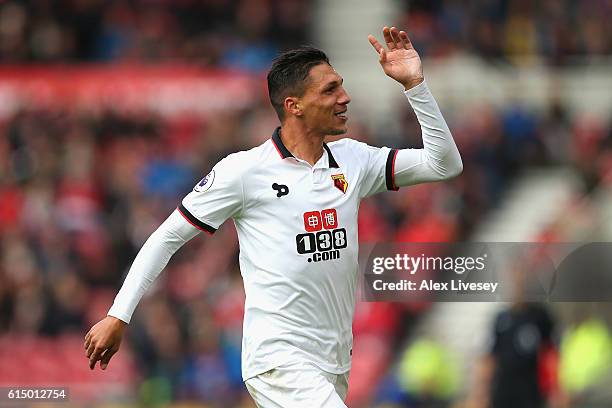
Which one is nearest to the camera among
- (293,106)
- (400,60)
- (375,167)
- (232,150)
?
(400,60)

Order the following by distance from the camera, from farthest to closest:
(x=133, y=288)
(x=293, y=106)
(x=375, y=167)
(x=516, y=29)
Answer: (x=516, y=29) < (x=375, y=167) < (x=293, y=106) < (x=133, y=288)

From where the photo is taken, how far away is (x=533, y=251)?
779 cm

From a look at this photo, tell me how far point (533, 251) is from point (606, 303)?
2.73 ft

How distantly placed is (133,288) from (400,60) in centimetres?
160

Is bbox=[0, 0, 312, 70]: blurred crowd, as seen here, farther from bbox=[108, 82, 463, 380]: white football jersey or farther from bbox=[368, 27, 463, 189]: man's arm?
bbox=[108, 82, 463, 380]: white football jersey

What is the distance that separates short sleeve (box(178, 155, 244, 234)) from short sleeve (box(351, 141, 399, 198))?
2.12 ft

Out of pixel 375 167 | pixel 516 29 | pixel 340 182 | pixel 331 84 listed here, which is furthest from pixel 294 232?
pixel 516 29

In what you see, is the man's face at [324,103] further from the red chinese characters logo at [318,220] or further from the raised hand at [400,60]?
the red chinese characters logo at [318,220]

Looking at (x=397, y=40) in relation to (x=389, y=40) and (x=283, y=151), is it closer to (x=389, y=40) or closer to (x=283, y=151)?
(x=389, y=40)

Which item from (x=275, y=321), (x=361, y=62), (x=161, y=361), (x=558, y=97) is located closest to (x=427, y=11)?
(x=361, y=62)

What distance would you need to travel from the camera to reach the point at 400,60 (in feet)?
20.1

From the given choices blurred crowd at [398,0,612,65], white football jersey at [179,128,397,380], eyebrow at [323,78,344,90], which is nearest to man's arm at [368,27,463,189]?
eyebrow at [323,78,344,90]

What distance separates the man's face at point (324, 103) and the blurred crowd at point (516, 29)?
10203 millimetres

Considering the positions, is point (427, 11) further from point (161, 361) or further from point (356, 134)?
point (161, 361)
